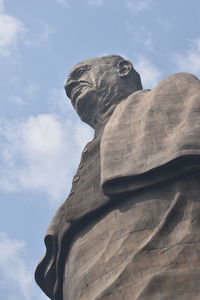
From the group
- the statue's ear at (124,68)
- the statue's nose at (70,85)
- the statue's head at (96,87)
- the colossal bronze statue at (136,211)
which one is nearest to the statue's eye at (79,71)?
the statue's head at (96,87)

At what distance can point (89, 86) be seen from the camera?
13.2 meters

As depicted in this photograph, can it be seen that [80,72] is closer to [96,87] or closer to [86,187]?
[96,87]

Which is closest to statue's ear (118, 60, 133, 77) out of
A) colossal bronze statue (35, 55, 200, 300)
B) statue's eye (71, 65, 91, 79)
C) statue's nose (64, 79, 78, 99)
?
statue's eye (71, 65, 91, 79)

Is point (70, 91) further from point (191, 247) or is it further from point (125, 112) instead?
point (191, 247)

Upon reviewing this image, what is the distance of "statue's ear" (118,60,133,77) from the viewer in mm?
13680

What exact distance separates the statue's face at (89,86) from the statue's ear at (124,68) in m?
0.14

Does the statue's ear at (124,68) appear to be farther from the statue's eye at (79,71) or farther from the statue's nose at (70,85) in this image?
the statue's nose at (70,85)

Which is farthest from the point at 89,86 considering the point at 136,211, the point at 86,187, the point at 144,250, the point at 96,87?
the point at 144,250

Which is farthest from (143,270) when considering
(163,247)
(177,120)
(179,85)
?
(179,85)

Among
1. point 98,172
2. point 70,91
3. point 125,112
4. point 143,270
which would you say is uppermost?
point 70,91

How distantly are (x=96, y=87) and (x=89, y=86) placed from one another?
4.7 inches

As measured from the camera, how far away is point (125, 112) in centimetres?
1164

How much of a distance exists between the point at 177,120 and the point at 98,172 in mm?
1330

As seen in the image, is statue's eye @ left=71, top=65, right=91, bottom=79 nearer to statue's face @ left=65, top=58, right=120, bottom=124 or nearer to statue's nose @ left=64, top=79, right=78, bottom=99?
statue's face @ left=65, top=58, right=120, bottom=124
